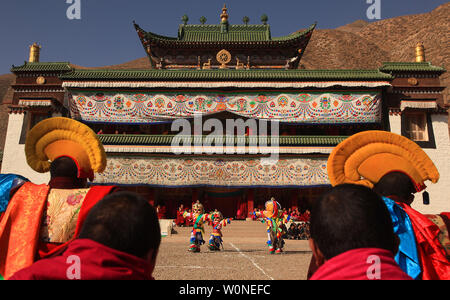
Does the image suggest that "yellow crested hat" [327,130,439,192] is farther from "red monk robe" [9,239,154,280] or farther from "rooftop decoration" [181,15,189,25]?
"rooftop decoration" [181,15,189,25]

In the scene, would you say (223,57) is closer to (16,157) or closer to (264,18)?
(264,18)

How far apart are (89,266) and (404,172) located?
8.53ft

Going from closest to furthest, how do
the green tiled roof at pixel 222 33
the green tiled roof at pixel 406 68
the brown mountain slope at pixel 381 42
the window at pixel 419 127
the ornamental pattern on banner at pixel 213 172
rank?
1. the ornamental pattern on banner at pixel 213 172
2. the window at pixel 419 127
3. the green tiled roof at pixel 406 68
4. the green tiled roof at pixel 222 33
5. the brown mountain slope at pixel 381 42

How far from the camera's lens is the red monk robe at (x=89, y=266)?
113 centimetres

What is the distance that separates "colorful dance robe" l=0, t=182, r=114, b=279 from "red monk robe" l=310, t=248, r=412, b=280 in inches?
74.3

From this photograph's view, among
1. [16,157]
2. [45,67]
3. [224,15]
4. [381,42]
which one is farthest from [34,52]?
[381,42]

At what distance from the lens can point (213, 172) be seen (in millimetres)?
16359

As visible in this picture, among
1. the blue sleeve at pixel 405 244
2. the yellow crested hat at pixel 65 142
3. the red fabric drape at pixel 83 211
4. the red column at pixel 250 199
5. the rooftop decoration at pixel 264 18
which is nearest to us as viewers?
the blue sleeve at pixel 405 244

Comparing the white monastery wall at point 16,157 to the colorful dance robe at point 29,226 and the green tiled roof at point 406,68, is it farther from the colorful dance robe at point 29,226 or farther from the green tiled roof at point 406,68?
the green tiled roof at point 406,68

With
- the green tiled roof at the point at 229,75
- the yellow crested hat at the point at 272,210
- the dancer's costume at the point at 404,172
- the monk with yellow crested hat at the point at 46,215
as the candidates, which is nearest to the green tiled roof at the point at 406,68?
the green tiled roof at the point at 229,75

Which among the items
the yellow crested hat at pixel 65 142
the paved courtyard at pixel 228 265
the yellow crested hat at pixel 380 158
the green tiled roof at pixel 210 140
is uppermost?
the green tiled roof at pixel 210 140

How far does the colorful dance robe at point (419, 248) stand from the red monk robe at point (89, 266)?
189 centimetres

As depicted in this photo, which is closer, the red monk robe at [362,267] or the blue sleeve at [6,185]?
the red monk robe at [362,267]

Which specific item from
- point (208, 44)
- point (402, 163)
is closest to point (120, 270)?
point (402, 163)
